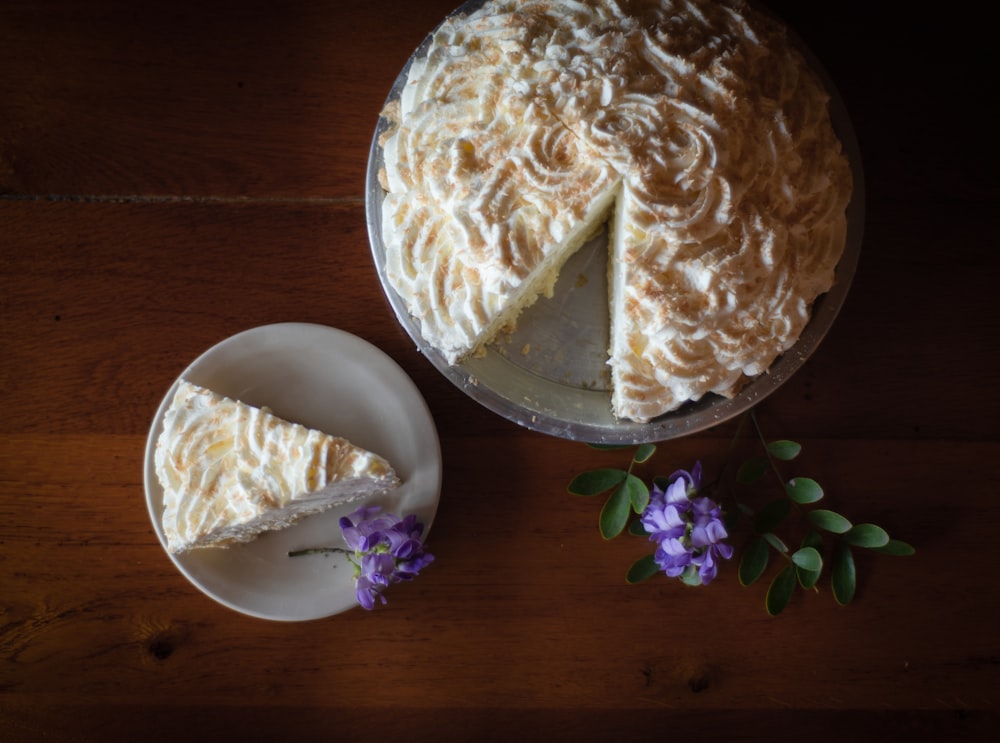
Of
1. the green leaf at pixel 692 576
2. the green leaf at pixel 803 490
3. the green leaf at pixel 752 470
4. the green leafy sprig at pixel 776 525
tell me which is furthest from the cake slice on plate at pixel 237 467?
the green leaf at pixel 803 490

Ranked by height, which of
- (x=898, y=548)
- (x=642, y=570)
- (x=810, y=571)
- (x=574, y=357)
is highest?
(x=574, y=357)

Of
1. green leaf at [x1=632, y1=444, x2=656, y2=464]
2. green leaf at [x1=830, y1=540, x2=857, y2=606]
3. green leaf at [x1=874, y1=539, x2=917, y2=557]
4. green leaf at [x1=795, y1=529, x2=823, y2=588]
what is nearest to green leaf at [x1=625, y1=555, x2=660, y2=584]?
green leaf at [x1=632, y1=444, x2=656, y2=464]

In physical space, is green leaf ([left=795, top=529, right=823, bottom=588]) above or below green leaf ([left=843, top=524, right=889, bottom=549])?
below

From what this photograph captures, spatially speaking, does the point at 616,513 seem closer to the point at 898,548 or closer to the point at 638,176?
the point at 898,548

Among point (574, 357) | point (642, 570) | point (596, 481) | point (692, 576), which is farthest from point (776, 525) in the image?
point (574, 357)

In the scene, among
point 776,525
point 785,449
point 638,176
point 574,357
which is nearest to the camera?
point 638,176

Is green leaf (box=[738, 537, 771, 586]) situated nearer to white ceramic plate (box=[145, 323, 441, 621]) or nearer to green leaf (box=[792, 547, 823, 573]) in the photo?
green leaf (box=[792, 547, 823, 573])

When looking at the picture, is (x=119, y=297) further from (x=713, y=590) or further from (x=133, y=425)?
(x=713, y=590)

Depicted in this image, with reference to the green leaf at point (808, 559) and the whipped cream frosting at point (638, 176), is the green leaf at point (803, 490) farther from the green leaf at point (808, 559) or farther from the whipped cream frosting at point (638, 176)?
the whipped cream frosting at point (638, 176)
